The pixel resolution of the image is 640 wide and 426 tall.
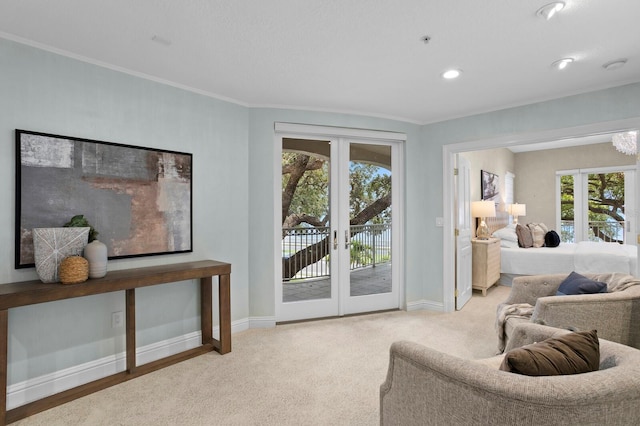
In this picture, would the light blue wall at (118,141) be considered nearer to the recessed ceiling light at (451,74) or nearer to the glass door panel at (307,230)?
the glass door panel at (307,230)

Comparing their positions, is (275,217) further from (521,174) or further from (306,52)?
(521,174)

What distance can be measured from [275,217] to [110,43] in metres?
2.06

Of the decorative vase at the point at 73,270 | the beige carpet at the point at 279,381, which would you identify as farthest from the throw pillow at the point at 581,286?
the decorative vase at the point at 73,270

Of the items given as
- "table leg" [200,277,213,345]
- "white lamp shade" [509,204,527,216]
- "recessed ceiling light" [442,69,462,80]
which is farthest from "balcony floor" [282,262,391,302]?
"white lamp shade" [509,204,527,216]

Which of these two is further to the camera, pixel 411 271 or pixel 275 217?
pixel 411 271

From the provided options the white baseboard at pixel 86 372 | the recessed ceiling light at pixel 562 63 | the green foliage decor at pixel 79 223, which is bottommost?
the white baseboard at pixel 86 372

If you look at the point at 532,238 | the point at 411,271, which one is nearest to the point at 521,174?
the point at 532,238

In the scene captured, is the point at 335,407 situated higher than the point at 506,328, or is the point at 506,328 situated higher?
the point at 506,328

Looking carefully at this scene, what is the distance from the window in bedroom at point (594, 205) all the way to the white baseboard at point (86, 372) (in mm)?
7826

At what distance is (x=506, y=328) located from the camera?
8.27 feet

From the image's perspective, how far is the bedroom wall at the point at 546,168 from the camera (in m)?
7.07

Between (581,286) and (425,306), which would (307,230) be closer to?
(425,306)

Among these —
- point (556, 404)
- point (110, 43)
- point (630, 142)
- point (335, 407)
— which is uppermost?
point (110, 43)

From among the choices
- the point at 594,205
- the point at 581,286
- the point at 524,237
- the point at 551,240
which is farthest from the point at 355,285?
the point at 594,205
